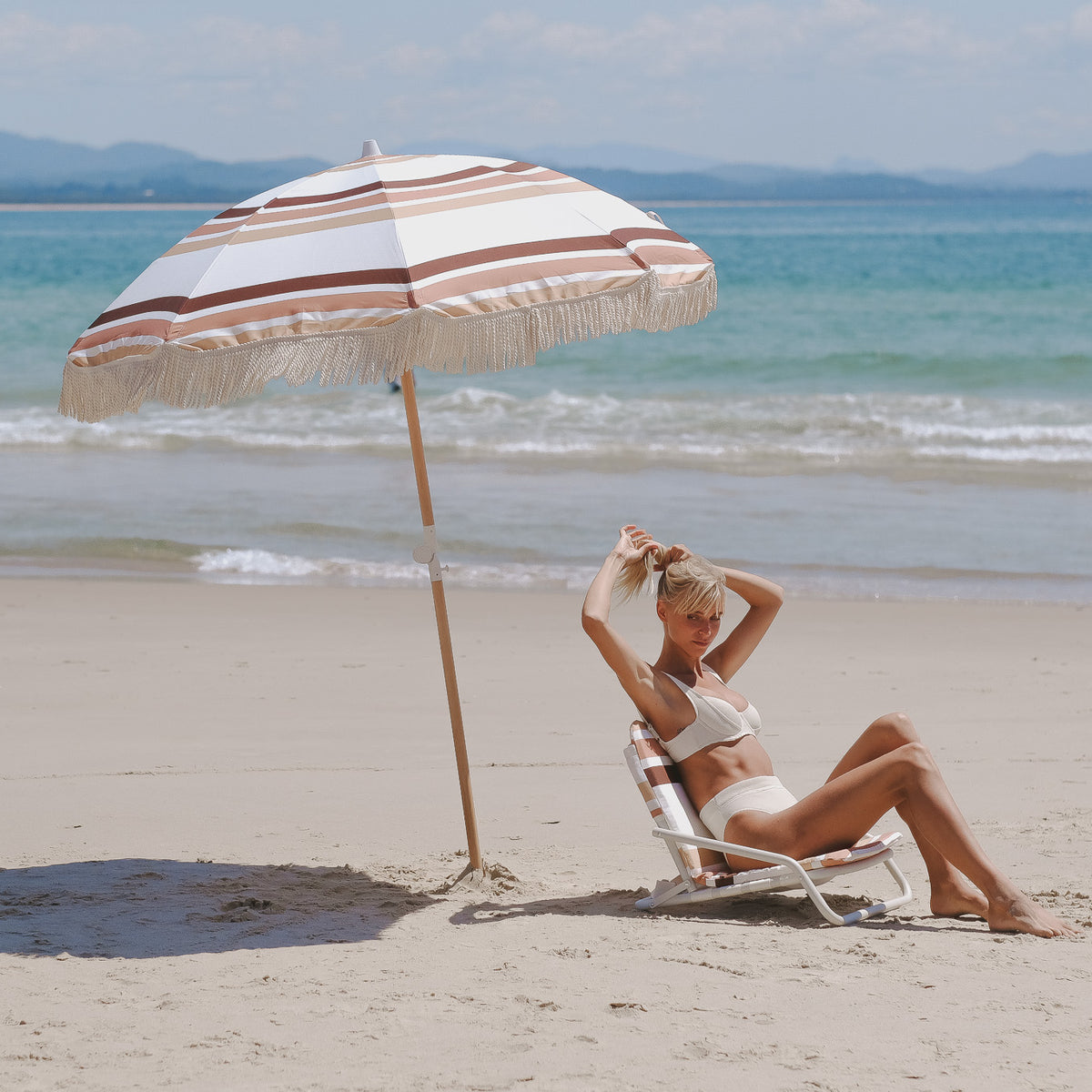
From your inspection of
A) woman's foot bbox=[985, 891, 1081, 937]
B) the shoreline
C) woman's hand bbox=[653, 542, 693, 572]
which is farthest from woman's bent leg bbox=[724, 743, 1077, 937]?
the shoreline

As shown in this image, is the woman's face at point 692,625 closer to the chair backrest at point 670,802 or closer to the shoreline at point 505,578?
the chair backrest at point 670,802

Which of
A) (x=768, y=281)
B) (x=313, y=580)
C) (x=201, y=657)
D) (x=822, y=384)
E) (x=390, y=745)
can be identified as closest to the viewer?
(x=390, y=745)

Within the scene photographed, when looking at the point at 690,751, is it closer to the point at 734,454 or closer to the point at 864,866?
the point at 864,866

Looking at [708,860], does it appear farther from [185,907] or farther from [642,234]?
[642,234]

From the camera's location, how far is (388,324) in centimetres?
338

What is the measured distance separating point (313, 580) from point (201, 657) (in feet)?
7.27

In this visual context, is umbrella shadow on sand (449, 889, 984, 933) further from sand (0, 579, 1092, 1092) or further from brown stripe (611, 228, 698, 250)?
brown stripe (611, 228, 698, 250)

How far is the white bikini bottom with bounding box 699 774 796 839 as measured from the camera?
400 cm

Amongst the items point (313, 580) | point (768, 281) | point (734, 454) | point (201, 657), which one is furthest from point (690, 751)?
point (768, 281)

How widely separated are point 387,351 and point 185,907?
2.00 meters

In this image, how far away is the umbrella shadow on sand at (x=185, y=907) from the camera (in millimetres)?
3953

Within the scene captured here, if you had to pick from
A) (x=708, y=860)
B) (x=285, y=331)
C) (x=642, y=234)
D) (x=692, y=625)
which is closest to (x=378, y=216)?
(x=285, y=331)

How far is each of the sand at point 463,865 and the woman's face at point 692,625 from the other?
83 centimetres

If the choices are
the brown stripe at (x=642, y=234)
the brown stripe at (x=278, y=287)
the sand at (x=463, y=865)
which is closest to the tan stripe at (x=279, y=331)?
the brown stripe at (x=278, y=287)
